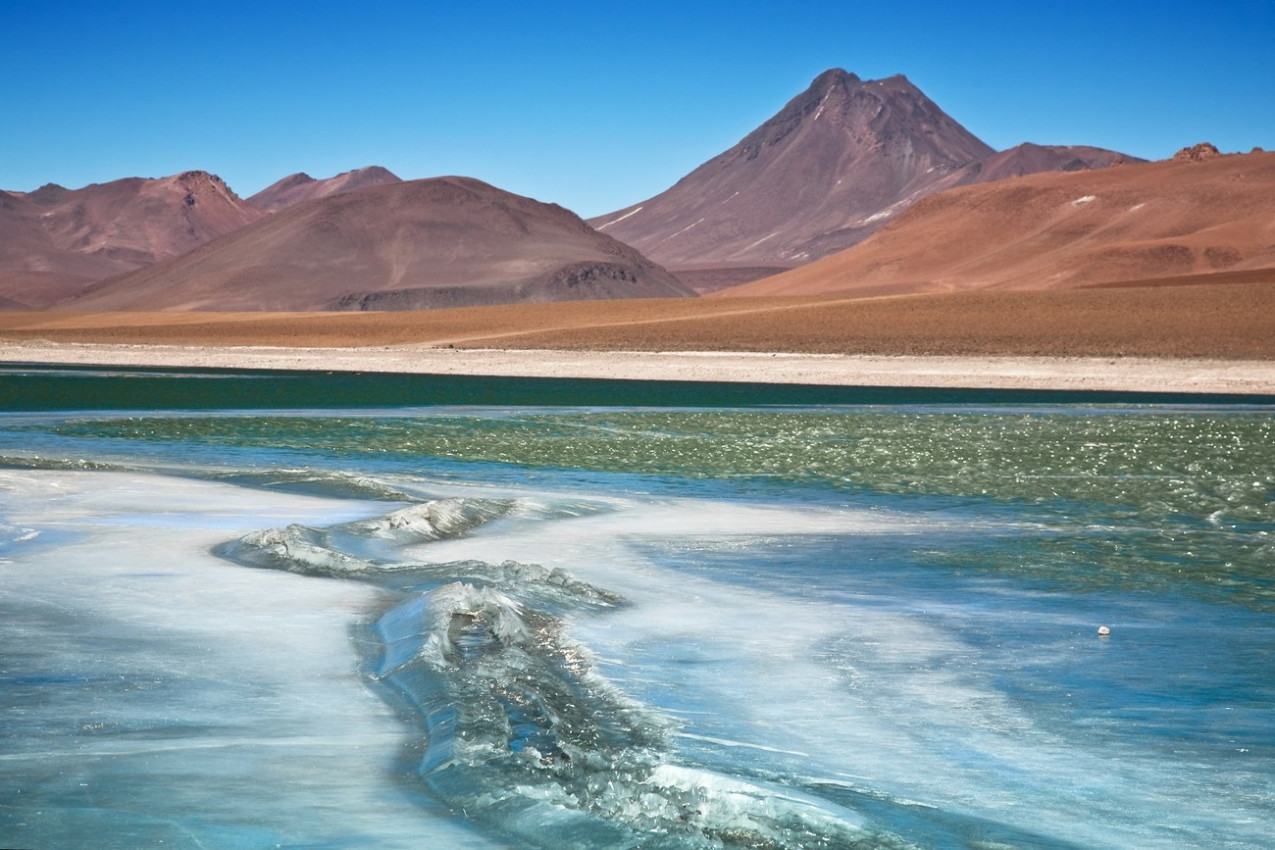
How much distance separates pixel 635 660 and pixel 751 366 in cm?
3618

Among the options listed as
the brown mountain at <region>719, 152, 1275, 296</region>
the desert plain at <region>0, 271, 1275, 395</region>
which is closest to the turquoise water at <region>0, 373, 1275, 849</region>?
the desert plain at <region>0, 271, 1275, 395</region>

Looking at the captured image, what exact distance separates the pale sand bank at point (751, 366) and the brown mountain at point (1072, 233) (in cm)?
9414

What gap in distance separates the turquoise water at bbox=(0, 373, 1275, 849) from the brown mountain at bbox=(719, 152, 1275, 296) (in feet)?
420

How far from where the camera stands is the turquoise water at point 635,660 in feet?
17.2

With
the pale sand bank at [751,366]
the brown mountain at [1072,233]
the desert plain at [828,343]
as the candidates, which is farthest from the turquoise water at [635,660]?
the brown mountain at [1072,233]

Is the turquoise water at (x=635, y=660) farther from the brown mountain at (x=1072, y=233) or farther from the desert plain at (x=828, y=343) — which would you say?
the brown mountain at (x=1072, y=233)

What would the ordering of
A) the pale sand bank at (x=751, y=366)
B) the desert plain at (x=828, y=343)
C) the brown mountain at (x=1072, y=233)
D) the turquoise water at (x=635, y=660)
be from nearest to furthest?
the turquoise water at (x=635, y=660) < the pale sand bank at (x=751, y=366) < the desert plain at (x=828, y=343) < the brown mountain at (x=1072, y=233)

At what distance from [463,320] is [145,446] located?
56986 millimetres

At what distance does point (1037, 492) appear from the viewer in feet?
49.5

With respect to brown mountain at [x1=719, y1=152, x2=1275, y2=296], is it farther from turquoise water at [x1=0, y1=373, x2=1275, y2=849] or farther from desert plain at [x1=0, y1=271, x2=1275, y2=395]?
turquoise water at [x1=0, y1=373, x2=1275, y2=849]

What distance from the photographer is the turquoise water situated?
206 inches

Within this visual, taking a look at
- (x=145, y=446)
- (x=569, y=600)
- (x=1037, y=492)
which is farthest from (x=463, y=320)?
(x=569, y=600)

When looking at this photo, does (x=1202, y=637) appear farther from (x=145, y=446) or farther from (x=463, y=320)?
(x=463, y=320)

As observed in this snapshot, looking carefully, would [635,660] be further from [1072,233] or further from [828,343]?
[1072,233]
